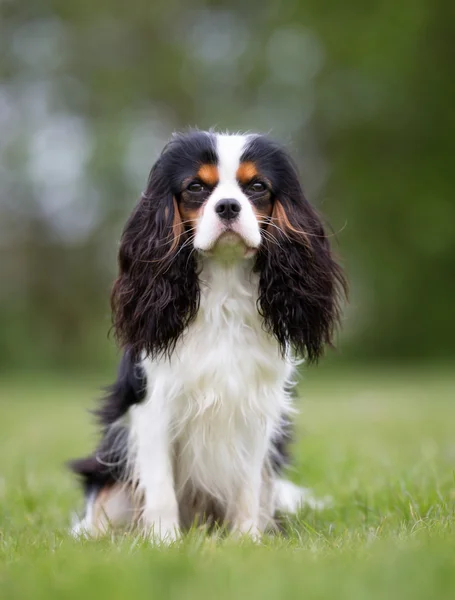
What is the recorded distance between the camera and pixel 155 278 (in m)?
3.61

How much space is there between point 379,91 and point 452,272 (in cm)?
363

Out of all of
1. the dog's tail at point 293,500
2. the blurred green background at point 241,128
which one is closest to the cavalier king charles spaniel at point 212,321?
the dog's tail at point 293,500

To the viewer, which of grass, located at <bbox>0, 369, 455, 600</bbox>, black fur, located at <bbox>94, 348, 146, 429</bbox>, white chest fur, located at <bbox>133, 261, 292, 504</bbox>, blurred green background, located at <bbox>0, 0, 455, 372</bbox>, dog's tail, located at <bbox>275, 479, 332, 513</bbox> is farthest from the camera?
blurred green background, located at <bbox>0, 0, 455, 372</bbox>

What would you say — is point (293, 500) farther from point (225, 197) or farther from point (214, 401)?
point (225, 197)

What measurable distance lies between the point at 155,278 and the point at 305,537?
119cm

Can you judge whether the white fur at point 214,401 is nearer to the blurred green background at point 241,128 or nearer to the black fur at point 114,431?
the black fur at point 114,431

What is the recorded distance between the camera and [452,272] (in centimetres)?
1634

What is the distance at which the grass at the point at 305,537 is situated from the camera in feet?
7.01

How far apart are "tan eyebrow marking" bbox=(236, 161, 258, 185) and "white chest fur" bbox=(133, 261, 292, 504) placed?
1.14 ft

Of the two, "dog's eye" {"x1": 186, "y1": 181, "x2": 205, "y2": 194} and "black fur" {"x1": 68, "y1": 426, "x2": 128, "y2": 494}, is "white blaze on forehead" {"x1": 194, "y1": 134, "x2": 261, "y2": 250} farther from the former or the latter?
"black fur" {"x1": 68, "y1": 426, "x2": 128, "y2": 494}

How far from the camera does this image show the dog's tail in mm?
3986

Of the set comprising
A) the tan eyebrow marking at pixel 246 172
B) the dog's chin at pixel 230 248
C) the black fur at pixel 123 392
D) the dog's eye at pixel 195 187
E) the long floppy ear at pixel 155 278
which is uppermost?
the tan eyebrow marking at pixel 246 172

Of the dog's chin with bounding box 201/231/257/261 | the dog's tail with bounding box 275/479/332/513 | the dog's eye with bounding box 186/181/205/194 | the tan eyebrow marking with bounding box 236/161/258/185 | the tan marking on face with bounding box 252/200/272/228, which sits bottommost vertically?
the dog's tail with bounding box 275/479/332/513

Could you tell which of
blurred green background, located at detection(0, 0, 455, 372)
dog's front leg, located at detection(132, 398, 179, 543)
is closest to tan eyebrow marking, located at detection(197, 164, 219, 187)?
dog's front leg, located at detection(132, 398, 179, 543)
